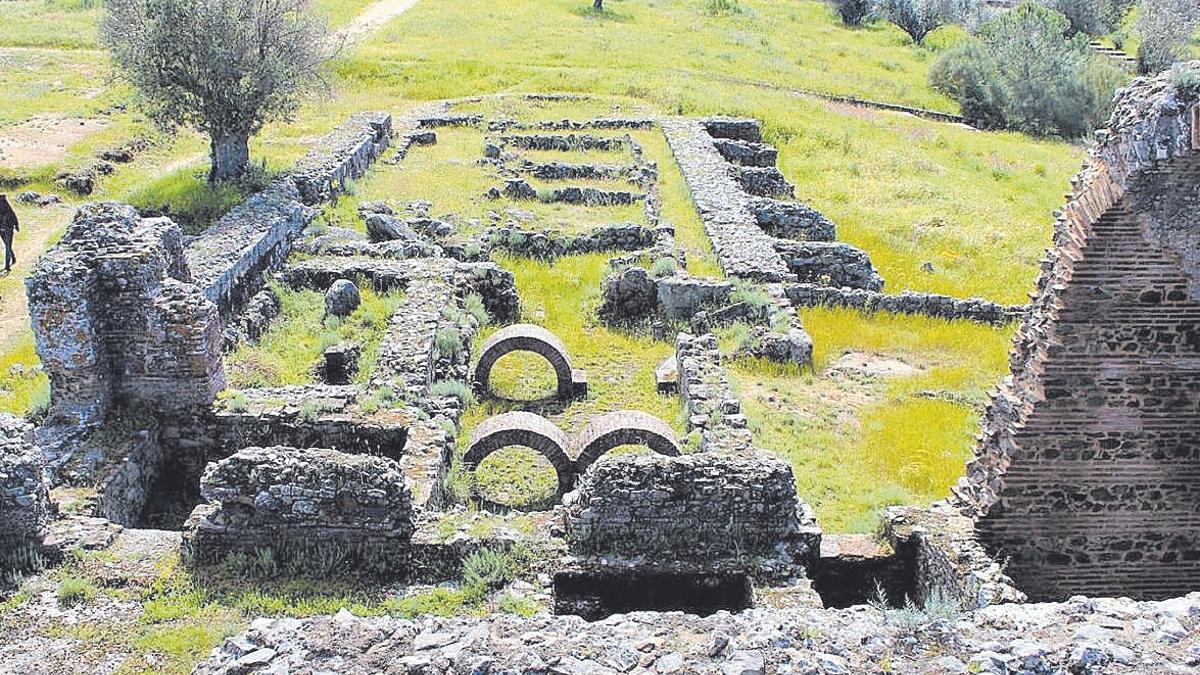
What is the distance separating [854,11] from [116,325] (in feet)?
206

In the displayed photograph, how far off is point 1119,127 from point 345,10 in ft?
168

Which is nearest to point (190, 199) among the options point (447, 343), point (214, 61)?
point (214, 61)

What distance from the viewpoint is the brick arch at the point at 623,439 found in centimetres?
1130

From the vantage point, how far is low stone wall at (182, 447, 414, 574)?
874 cm

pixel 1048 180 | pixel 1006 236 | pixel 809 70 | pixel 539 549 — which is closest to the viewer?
pixel 539 549

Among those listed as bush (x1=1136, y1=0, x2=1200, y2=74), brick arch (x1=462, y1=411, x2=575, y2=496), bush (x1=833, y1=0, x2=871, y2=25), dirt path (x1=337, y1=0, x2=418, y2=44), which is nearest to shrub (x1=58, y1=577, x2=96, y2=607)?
brick arch (x1=462, y1=411, x2=575, y2=496)

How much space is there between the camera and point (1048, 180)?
33938mm

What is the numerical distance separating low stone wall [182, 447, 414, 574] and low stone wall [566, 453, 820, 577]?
1.63 m

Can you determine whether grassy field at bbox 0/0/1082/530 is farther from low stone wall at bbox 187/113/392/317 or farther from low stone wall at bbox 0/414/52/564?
low stone wall at bbox 0/414/52/564

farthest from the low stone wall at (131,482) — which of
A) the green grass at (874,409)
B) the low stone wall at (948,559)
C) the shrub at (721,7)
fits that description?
the shrub at (721,7)

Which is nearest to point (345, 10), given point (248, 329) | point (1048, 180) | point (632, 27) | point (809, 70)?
point (632, 27)

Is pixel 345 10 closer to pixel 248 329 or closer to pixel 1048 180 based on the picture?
pixel 1048 180

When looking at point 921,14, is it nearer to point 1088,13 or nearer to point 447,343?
point 1088,13

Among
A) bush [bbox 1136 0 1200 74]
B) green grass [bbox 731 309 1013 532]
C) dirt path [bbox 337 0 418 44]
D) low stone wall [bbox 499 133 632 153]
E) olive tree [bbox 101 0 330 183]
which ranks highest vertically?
bush [bbox 1136 0 1200 74]
